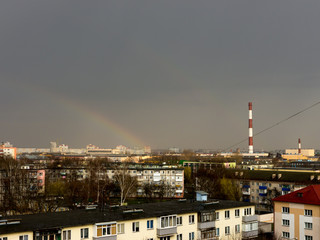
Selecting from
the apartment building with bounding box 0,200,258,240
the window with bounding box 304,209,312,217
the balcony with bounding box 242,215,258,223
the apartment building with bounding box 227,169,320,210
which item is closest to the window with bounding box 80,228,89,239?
the apartment building with bounding box 0,200,258,240

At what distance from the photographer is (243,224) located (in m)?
20.2

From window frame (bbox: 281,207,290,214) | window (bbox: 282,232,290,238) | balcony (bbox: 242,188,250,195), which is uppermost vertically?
window frame (bbox: 281,207,290,214)

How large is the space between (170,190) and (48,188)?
53.8 ft

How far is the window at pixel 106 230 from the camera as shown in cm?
1527

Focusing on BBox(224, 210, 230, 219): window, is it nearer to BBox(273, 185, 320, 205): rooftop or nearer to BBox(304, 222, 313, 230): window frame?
BBox(273, 185, 320, 205): rooftop

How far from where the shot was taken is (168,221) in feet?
56.7

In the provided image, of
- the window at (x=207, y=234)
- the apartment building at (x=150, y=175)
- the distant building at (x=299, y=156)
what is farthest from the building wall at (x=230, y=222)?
the distant building at (x=299, y=156)

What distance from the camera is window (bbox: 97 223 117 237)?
50.1 feet

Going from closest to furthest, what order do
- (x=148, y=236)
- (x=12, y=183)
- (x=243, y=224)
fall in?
(x=148, y=236) < (x=243, y=224) < (x=12, y=183)

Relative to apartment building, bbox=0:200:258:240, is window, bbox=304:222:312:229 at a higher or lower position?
lower

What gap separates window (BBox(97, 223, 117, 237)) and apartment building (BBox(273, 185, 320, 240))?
1137 centimetres

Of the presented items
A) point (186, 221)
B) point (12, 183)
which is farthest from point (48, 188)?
point (186, 221)

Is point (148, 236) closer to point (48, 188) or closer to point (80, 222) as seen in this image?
point (80, 222)

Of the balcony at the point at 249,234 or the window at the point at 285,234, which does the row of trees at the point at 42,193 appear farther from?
the window at the point at 285,234
